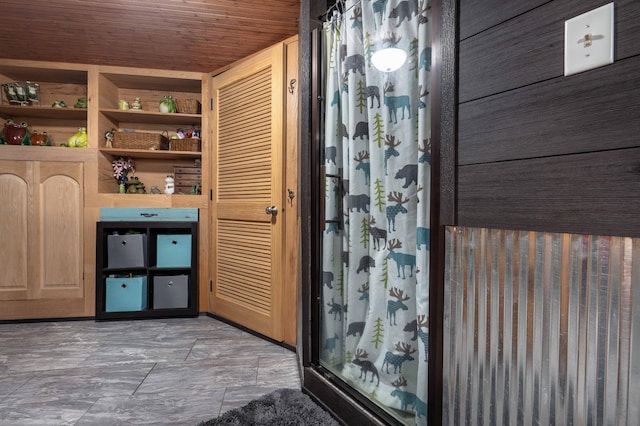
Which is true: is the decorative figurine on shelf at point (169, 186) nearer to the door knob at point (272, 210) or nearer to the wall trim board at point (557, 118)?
the door knob at point (272, 210)

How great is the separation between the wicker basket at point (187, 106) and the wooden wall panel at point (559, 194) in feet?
9.08

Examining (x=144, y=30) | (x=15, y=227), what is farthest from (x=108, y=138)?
(x=144, y=30)

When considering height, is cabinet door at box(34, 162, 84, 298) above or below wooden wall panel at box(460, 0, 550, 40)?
below

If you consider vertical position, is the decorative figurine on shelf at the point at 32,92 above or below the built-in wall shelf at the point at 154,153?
above

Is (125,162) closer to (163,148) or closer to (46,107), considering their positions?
(163,148)

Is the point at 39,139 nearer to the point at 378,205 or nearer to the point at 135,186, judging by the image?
the point at 135,186

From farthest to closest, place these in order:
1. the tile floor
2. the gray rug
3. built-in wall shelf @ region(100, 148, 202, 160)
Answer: built-in wall shelf @ region(100, 148, 202, 160) → the tile floor → the gray rug

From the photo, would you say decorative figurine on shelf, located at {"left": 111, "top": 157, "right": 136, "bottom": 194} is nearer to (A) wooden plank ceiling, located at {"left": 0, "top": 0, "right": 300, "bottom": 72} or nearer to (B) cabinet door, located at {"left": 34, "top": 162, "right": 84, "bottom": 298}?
(B) cabinet door, located at {"left": 34, "top": 162, "right": 84, "bottom": 298}

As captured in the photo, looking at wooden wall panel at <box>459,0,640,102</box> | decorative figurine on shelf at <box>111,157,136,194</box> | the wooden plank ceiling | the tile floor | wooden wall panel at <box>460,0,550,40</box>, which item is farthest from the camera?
decorative figurine on shelf at <box>111,157,136,194</box>

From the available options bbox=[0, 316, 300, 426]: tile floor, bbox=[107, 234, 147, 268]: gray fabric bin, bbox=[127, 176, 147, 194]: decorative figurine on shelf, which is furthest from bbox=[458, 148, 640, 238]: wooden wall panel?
bbox=[127, 176, 147, 194]: decorative figurine on shelf

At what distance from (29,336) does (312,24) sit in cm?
285

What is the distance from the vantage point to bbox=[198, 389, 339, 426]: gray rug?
1.47m

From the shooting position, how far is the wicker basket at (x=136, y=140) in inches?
119

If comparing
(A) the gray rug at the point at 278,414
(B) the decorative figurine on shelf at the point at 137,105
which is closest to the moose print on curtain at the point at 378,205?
(A) the gray rug at the point at 278,414
